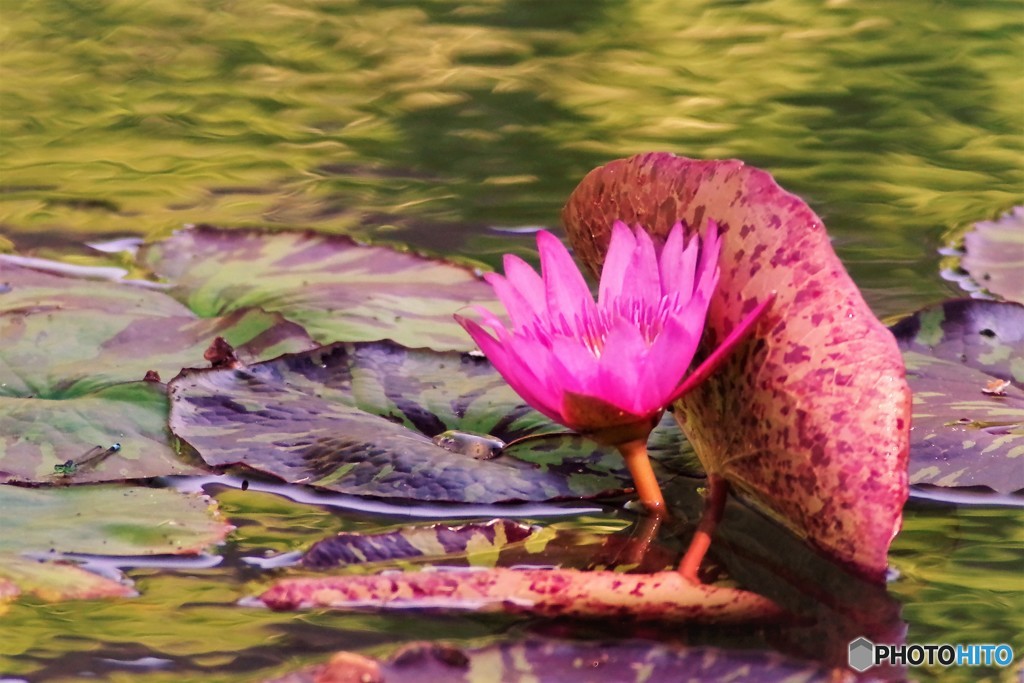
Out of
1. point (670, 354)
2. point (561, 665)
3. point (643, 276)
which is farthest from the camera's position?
point (643, 276)

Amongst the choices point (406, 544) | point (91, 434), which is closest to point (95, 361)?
point (91, 434)

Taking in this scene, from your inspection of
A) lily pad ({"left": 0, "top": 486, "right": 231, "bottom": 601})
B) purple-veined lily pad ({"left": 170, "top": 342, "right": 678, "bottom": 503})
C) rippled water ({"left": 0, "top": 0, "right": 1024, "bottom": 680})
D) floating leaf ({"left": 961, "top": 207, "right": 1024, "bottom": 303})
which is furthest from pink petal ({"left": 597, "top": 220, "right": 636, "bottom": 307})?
floating leaf ({"left": 961, "top": 207, "right": 1024, "bottom": 303})

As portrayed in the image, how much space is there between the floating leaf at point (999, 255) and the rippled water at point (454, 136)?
2.9 inches

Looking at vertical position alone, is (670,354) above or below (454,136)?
above

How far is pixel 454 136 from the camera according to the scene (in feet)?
9.68

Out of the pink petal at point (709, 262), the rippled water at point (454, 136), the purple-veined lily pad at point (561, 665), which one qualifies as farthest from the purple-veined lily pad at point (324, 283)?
the purple-veined lily pad at point (561, 665)

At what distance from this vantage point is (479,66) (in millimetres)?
3504

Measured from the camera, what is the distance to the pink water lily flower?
117cm

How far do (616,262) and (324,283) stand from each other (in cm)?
78

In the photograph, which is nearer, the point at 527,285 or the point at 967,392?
the point at 527,285

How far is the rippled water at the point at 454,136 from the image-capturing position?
118cm

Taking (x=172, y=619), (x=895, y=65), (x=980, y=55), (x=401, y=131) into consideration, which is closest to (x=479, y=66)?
(x=401, y=131)

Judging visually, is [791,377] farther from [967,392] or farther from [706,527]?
[967,392]

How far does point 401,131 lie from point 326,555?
1917 mm
